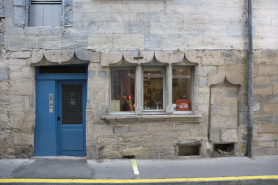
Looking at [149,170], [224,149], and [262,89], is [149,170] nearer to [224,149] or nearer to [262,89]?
[224,149]

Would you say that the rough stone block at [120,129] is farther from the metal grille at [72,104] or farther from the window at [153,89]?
the metal grille at [72,104]

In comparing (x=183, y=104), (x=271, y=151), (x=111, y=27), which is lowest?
(x=271, y=151)

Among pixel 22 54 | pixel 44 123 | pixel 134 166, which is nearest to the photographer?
pixel 134 166

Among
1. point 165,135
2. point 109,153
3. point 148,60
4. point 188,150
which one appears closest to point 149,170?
point 165,135

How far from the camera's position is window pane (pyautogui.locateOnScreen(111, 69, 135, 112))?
556 cm

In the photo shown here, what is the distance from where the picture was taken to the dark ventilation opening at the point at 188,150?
18.5 ft

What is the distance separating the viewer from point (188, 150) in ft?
18.6

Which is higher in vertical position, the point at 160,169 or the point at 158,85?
the point at 158,85

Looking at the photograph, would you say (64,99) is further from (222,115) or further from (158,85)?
(222,115)

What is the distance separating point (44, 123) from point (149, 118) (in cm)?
279

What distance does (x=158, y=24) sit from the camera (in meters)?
5.38

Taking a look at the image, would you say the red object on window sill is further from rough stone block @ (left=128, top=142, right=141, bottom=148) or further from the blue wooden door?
the blue wooden door

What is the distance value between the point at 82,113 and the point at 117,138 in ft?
4.01

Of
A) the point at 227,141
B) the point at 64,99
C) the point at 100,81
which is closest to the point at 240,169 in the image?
the point at 227,141
